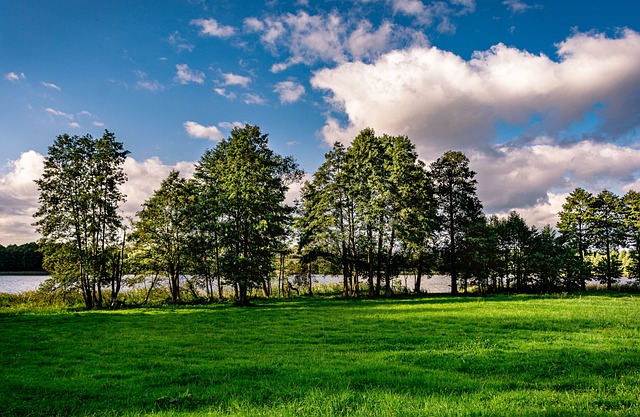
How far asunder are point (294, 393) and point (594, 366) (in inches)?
336

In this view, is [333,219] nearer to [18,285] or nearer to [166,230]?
[166,230]

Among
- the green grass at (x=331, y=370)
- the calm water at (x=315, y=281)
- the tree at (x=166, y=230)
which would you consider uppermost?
the tree at (x=166, y=230)

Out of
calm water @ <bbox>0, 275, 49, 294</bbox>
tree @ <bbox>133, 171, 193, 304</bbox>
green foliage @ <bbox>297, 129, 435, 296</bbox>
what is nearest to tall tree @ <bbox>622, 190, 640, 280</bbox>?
green foliage @ <bbox>297, 129, 435, 296</bbox>

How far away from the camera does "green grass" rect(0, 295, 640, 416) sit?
718cm

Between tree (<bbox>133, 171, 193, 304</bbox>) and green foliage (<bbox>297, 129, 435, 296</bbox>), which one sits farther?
green foliage (<bbox>297, 129, 435, 296</bbox>)

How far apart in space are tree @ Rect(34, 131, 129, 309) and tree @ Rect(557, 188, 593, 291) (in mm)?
68024

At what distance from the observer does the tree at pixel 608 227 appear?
A: 59.5 meters

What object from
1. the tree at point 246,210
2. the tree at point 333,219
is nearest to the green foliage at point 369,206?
the tree at point 333,219

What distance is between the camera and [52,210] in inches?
1286

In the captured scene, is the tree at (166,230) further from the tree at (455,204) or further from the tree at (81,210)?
the tree at (455,204)

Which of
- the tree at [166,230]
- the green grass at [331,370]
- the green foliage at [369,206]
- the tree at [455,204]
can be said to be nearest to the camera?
the green grass at [331,370]

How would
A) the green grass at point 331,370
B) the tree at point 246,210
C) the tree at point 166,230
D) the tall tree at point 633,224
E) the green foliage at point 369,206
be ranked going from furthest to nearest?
the tall tree at point 633,224, the green foliage at point 369,206, the tree at point 166,230, the tree at point 246,210, the green grass at point 331,370

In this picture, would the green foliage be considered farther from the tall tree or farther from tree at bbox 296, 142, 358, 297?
the tall tree

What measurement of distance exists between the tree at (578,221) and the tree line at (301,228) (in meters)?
0.23
